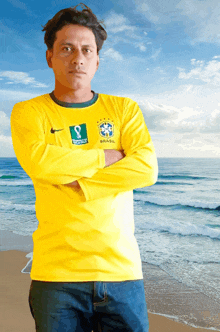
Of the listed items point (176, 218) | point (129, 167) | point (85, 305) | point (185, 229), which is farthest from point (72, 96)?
point (176, 218)

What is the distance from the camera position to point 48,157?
1346 mm

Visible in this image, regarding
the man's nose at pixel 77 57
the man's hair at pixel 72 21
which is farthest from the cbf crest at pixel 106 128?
the man's hair at pixel 72 21

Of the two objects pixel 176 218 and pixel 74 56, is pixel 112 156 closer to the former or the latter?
pixel 74 56

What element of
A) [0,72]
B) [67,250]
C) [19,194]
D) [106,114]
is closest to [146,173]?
[106,114]

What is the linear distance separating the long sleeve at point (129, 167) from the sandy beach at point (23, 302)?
85.1 inches

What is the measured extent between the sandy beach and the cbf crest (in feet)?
7.39

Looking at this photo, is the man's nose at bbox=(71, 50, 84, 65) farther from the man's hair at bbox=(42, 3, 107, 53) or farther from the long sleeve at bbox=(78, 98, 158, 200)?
the long sleeve at bbox=(78, 98, 158, 200)

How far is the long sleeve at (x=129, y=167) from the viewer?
4.36 ft

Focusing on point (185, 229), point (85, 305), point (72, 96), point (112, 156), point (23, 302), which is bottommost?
point (185, 229)

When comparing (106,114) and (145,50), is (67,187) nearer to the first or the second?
(106,114)

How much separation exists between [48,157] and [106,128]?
0.28 metres

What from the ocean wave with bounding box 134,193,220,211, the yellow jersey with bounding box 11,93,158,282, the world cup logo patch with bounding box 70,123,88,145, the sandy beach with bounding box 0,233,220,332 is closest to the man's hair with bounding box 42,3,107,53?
the yellow jersey with bounding box 11,93,158,282

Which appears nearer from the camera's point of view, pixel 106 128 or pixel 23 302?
pixel 106 128

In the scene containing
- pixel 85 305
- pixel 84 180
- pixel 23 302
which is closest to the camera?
pixel 85 305
